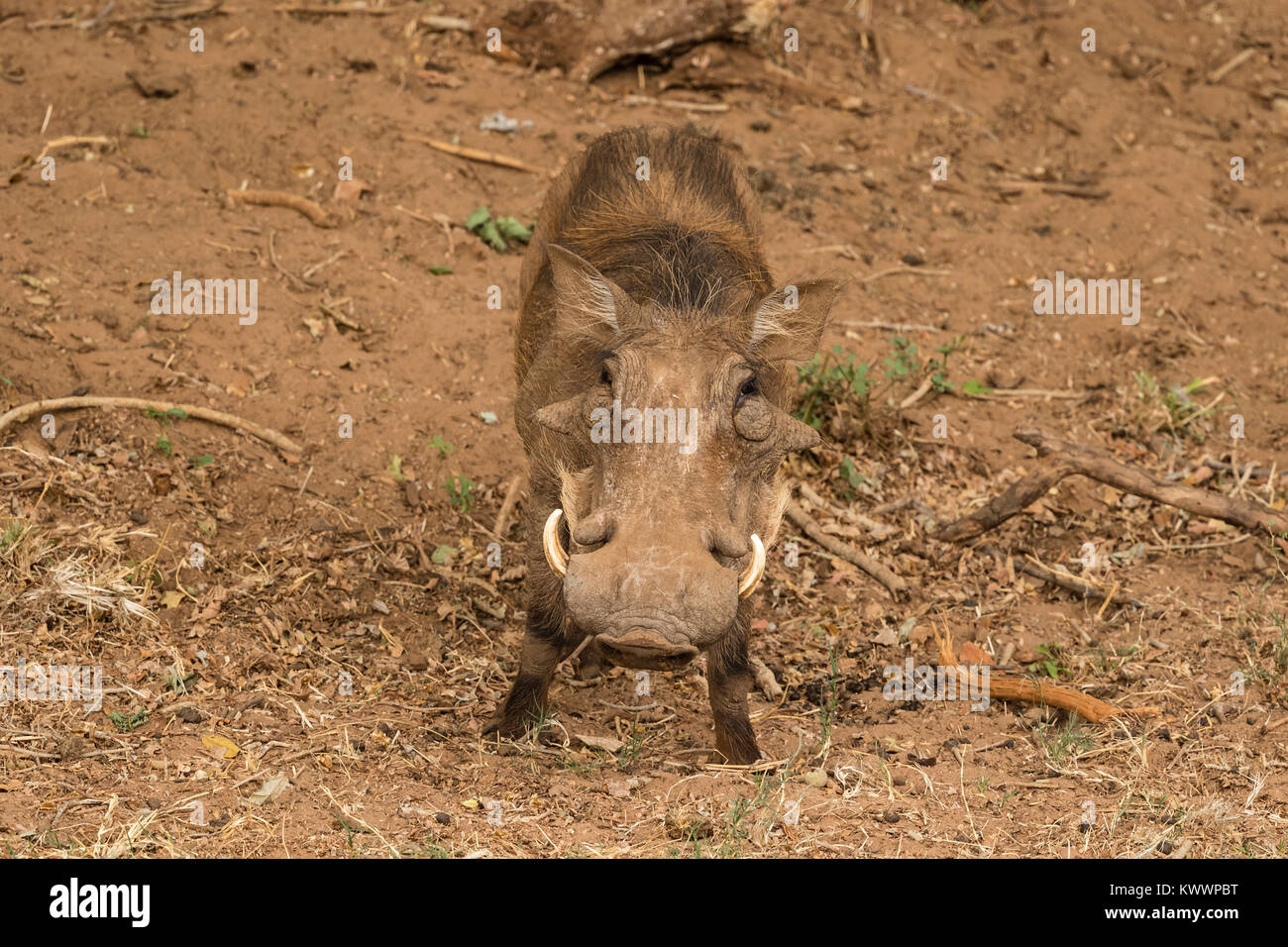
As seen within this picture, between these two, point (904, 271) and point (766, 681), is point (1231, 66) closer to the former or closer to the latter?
point (904, 271)

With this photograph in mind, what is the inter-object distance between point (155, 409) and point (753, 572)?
10.1 ft

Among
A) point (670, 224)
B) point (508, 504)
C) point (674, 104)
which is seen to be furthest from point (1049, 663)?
point (674, 104)

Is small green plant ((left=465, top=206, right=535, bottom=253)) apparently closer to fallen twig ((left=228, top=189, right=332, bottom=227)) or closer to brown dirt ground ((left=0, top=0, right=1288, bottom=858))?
brown dirt ground ((left=0, top=0, right=1288, bottom=858))

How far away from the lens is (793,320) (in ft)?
14.4

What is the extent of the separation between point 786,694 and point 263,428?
104 inches

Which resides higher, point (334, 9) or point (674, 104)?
point (334, 9)

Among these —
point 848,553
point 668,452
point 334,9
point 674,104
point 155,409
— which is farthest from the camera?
point 334,9

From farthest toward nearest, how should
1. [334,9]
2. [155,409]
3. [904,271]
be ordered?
[334,9]
[904,271]
[155,409]

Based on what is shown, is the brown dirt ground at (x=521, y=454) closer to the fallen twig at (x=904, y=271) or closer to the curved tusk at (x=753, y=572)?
the fallen twig at (x=904, y=271)

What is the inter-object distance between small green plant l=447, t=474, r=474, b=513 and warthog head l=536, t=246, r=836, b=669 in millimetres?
1495

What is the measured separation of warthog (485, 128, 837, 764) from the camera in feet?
11.3

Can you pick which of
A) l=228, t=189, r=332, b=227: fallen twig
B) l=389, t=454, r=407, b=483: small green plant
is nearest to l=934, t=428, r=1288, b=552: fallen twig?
l=389, t=454, r=407, b=483: small green plant

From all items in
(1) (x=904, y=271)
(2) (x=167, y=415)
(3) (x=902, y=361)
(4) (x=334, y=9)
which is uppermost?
(4) (x=334, y=9)

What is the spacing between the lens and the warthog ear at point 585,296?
13.9 feet
